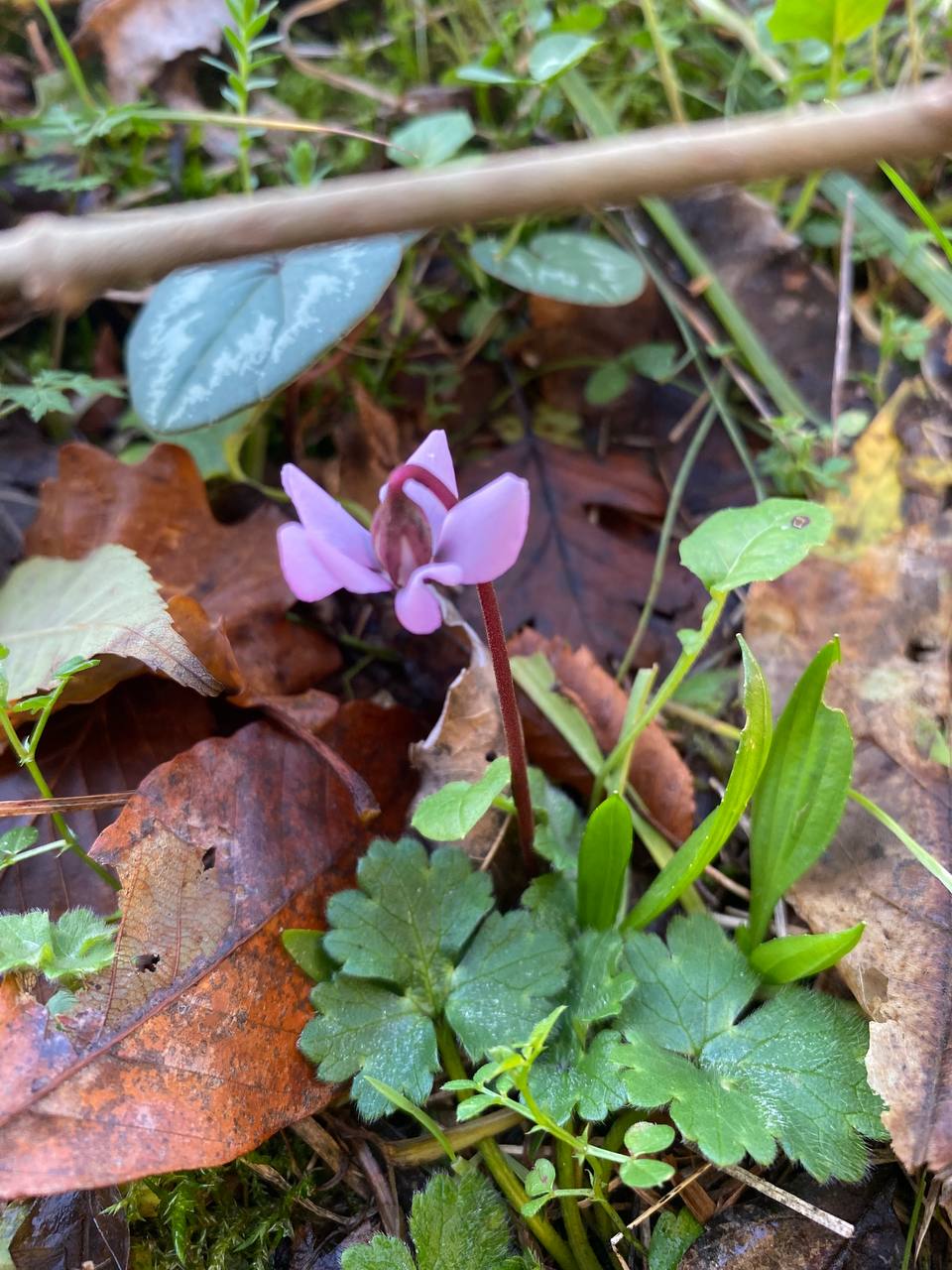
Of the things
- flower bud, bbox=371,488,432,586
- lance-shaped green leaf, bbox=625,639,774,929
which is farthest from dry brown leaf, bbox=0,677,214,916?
lance-shaped green leaf, bbox=625,639,774,929

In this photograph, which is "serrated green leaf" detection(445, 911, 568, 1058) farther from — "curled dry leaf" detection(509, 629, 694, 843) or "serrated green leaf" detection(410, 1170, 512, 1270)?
"curled dry leaf" detection(509, 629, 694, 843)

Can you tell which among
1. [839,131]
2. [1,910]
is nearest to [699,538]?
[839,131]

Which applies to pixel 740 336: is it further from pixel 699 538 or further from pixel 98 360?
pixel 98 360

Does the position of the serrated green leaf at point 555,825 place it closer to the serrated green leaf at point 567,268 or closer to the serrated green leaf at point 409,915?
the serrated green leaf at point 409,915

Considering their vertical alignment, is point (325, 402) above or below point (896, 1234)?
above

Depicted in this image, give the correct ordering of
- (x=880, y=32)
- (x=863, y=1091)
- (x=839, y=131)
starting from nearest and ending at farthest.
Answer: (x=839, y=131) → (x=863, y=1091) → (x=880, y=32)

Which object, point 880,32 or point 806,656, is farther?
point 880,32

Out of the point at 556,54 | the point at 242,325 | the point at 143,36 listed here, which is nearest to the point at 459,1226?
the point at 242,325
